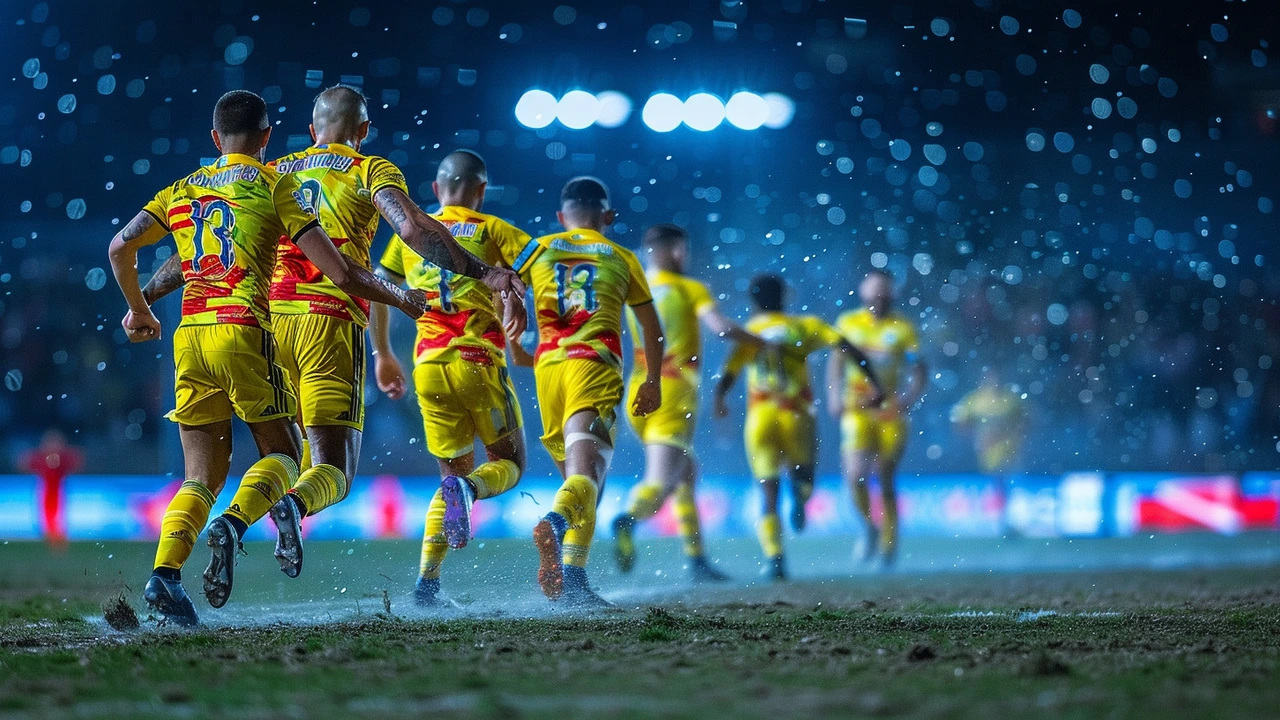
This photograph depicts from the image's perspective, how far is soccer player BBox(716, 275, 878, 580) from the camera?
8.27 meters

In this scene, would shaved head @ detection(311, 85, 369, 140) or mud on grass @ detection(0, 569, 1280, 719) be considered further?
shaved head @ detection(311, 85, 369, 140)

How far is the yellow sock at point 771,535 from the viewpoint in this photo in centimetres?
781

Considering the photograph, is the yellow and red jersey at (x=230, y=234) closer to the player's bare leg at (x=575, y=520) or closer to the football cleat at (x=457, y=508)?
the football cleat at (x=457, y=508)

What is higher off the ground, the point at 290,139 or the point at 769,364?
the point at 290,139

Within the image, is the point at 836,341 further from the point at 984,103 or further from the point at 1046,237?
the point at 1046,237

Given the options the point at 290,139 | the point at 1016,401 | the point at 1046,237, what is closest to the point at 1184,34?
the point at 1046,237

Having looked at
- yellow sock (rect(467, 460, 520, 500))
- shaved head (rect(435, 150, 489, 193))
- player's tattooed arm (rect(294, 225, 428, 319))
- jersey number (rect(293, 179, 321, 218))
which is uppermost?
shaved head (rect(435, 150, 489, 193))

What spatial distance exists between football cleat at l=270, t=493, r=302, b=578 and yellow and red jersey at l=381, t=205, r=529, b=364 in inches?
53.0

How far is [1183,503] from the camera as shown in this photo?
1395 centimetres

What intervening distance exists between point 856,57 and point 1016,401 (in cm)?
457

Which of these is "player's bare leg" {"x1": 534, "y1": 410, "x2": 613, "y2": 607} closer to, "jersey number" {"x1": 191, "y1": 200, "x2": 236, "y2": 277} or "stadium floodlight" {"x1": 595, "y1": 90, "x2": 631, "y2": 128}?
"jersey number" {"x1": 191, "y1": 200, "x2": 236, "y2": 277}

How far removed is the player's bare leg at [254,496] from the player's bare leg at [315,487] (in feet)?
0.25

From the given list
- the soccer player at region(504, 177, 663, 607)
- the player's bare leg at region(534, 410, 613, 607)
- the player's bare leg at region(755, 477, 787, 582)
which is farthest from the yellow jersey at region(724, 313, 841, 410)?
the player's bare leg at region(534, 410, 613, 607)

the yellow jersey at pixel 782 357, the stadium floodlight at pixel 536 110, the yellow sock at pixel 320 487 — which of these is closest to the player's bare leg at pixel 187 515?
the yellow sock at pixel 320 487
